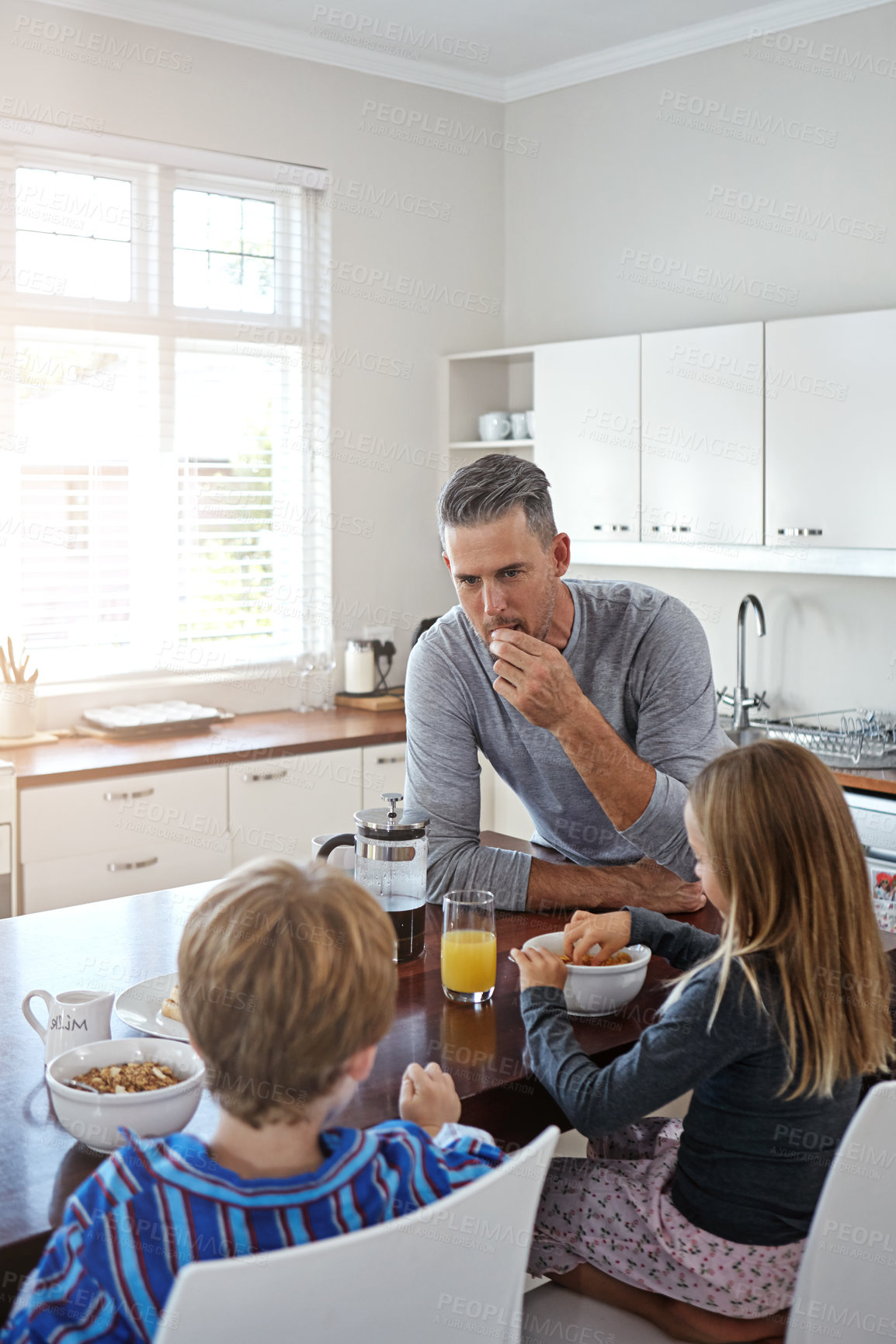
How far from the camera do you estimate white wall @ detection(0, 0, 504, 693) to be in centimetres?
387

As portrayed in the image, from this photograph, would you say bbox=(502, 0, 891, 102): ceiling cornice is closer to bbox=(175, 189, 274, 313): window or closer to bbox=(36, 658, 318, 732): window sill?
bbox=(175, 189, 274, 313): window

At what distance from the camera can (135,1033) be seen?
147 centimetres

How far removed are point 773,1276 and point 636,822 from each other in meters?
0.66

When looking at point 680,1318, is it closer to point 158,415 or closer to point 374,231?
point 158,415

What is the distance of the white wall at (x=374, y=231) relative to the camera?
12.7 feet

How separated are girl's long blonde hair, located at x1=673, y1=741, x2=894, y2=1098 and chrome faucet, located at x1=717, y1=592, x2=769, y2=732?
94.9 inches

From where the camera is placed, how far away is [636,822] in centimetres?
187

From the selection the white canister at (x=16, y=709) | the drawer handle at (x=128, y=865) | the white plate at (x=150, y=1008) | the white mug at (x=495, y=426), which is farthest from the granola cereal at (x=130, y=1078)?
the white mug at (x=495, y=426)

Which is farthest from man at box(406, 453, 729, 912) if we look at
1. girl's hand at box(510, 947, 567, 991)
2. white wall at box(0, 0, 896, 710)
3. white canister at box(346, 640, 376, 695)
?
white canister at box(346, 640, 376, 695)

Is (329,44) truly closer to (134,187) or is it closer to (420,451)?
(134,187)

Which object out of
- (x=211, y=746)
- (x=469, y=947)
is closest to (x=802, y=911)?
(x=469, y=947)

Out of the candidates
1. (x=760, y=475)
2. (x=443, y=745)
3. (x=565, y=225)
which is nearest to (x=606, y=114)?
(x=565, y=225)

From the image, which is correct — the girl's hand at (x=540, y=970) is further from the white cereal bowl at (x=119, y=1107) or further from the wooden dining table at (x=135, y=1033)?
the white cereal bowl at (x=119, y=1107)

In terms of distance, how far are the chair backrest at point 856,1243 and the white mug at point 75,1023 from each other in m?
0.76
